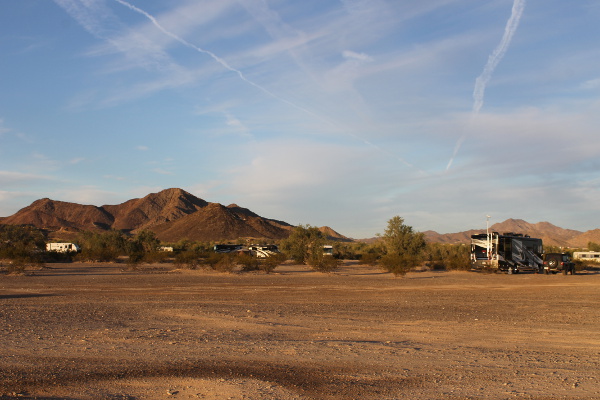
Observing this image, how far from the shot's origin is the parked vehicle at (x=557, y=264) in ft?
154

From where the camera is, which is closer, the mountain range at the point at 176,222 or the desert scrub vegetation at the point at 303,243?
the desert scrub vegetation at the point at 303,243

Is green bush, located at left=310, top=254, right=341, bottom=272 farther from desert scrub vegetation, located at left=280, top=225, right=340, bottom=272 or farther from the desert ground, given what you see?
the desert ground

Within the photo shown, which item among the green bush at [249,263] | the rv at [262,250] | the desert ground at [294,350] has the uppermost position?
the rv at [262,250]

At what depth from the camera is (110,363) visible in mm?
9859

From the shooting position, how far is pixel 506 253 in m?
46.9

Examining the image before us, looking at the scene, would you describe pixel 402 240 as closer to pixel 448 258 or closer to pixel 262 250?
pixel 448 258

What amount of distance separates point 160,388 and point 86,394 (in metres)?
0.98

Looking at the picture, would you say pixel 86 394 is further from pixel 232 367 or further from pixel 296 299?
pixel 296 299

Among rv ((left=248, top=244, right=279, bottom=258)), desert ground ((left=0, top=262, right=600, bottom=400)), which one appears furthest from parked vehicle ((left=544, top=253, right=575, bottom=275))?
rv ((left=248, top=244, right=279, bottom=258))

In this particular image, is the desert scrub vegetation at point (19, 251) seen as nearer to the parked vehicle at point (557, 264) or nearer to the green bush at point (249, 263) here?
the green bush at point (249, 263)

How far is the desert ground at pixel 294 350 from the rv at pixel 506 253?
2576cm

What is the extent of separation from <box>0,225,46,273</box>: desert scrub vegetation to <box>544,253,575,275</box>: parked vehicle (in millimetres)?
39474

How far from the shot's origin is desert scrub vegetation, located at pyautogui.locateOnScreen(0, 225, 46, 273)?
39875 millimetres

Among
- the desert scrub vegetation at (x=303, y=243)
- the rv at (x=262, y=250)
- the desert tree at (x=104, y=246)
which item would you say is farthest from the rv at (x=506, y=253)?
the desert tree at (x=104, y=246)
